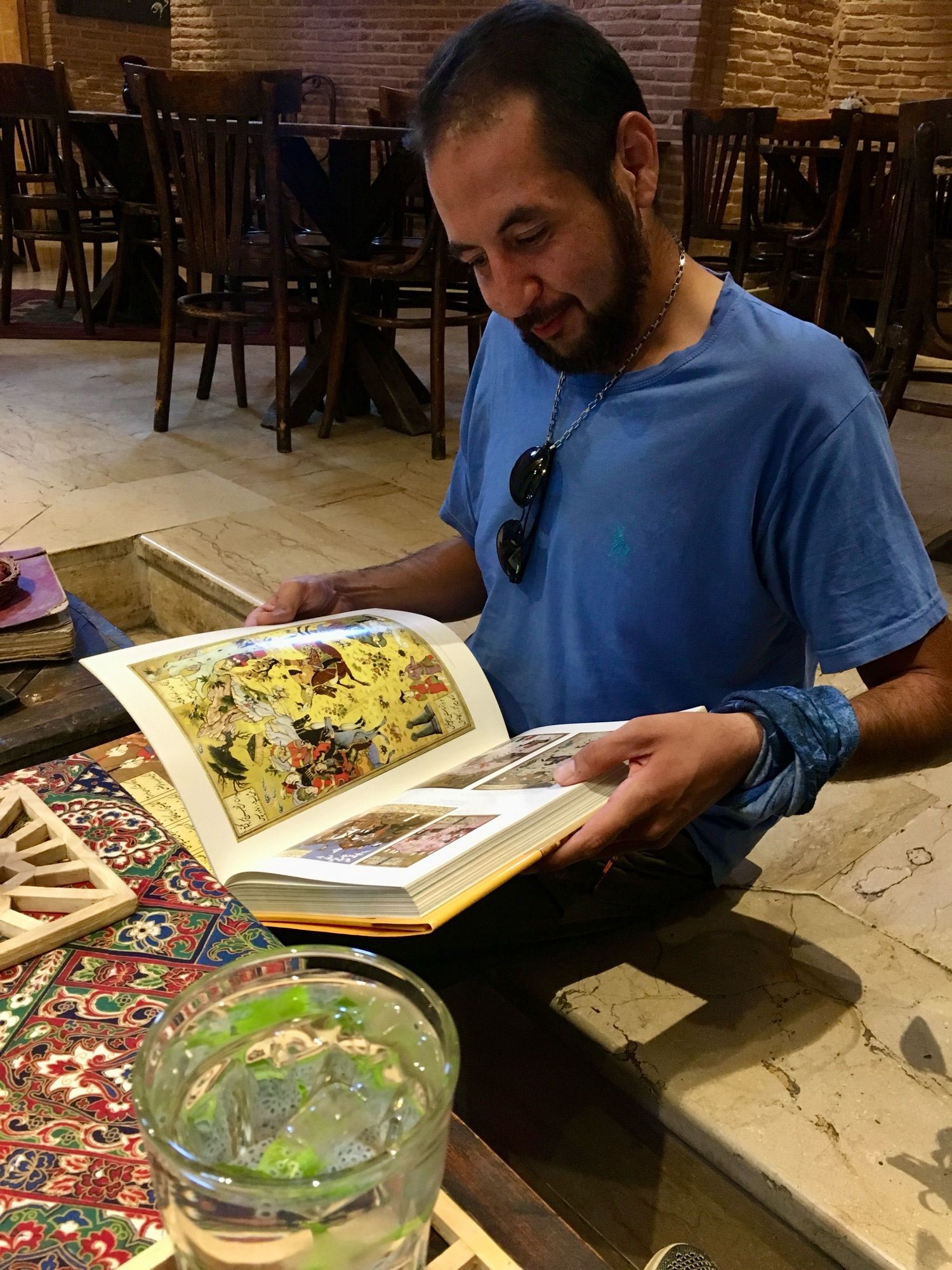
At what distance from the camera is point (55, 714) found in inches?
49.2

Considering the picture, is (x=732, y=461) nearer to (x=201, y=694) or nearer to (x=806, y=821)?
(x=201, y=694)

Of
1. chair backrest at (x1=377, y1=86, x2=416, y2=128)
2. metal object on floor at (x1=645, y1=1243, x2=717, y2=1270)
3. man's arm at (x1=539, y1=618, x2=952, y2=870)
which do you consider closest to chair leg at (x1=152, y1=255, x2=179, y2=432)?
chair backrest at (x1=377, y1=86, x2=416, y2=128)

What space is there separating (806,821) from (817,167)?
157 inches

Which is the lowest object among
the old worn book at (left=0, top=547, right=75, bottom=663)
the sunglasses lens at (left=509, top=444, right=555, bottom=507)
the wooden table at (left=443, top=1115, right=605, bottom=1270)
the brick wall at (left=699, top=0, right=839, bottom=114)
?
the old worn book at (left=0, top=547, right=75, bottom=663)

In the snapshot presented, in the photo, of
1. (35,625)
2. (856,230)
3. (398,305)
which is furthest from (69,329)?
(35,625)

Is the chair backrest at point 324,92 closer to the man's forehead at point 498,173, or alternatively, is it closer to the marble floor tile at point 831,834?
the marble floor tile at point 831,834

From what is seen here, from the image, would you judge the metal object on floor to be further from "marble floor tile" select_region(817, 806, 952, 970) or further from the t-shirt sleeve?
"marble floor tile" select_region(817, 806, 952, 970)

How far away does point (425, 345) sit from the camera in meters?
4.75

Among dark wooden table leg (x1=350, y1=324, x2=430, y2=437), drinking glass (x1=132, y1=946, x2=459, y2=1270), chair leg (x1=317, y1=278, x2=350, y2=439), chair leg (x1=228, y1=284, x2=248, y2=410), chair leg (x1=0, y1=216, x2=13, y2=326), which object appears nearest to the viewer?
drinking glass (x1=132, y1=946, x2=459, y2=1270)

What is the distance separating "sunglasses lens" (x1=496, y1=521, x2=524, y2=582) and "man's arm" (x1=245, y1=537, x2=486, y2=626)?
7.5 inches

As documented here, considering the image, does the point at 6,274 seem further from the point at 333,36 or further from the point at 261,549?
the point at 333,36

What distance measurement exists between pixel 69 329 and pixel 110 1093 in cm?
494

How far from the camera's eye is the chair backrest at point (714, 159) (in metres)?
4.07

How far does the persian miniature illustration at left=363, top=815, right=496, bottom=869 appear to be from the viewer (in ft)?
2.27
